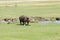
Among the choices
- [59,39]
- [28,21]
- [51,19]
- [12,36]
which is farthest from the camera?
[51,19]

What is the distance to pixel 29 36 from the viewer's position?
19.4m

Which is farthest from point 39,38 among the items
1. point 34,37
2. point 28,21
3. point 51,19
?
point 51,19

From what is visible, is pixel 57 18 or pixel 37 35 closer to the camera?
pixel 37 35

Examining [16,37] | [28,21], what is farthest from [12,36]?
[28,21]

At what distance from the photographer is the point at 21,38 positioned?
18484mm

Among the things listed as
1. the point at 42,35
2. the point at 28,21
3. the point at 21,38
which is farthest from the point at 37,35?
the point at 28,21

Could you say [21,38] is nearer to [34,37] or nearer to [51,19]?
[34,37]

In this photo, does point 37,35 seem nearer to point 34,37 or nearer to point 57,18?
point 34,37

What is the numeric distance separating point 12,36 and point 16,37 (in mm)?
530

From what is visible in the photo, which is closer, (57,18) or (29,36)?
(29,36)

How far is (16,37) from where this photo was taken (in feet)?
62.1

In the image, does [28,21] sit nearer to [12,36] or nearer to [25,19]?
[25,19]

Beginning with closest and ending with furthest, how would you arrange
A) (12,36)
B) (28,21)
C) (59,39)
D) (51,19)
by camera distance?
1. (59,39)
2. (12,36)
3. (28,21)
4. (51,19)

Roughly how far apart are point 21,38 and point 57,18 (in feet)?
51.9
